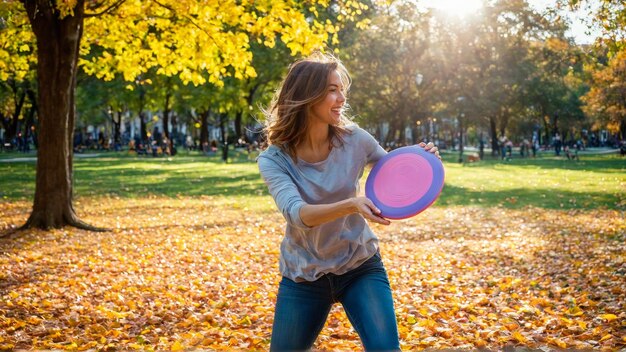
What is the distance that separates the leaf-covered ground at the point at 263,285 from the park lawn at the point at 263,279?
2 cm

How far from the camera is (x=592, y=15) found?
16.6 metres

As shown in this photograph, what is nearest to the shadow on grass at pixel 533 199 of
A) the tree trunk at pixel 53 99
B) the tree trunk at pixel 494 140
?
the tree trunk at pixel 53 99

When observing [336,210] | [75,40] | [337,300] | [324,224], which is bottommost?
[337,300]

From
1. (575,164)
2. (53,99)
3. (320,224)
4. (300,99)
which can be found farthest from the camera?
(575,164)

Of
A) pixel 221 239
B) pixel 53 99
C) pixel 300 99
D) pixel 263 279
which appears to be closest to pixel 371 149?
pixel 300 99

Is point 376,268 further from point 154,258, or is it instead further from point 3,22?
point 3,22

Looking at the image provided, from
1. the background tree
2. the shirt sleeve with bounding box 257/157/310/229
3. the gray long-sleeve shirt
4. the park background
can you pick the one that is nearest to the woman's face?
the gray long-sleeve shirt

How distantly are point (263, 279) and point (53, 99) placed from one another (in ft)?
22.3

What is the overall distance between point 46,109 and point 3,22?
5.45 meters

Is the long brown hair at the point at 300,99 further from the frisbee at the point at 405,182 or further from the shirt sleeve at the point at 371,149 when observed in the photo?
the frisbee at the point at 405,182

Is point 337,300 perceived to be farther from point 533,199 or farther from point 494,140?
point 494,140

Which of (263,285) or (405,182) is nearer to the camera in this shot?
(405,182)

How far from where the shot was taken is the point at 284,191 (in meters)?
3.94

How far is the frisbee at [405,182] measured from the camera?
3.94 metres
